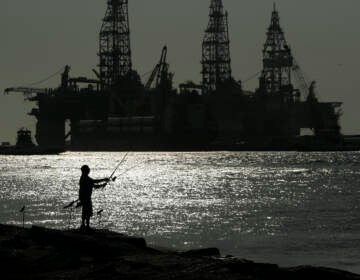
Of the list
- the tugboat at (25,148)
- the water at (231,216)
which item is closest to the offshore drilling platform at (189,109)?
the tugboat at (25,148)

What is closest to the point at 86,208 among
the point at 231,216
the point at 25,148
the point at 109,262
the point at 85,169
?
the point at 85,169

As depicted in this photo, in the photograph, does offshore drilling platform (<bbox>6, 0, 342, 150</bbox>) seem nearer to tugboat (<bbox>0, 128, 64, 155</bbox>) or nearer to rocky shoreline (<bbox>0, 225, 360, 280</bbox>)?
tugboat (<bbox>0, 128, 64, 155</bbox>)

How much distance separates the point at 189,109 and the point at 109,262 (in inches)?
6641

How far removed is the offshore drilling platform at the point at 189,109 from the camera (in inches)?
7229

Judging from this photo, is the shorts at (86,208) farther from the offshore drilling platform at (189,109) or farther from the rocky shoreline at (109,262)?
the offshore drilling platform at (189,109)

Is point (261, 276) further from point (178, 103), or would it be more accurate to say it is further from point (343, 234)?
point (178, 103)

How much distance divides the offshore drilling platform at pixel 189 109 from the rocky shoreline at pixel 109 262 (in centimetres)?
16037

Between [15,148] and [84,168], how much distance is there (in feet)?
512

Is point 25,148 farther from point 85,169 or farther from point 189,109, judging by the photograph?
point 85,169

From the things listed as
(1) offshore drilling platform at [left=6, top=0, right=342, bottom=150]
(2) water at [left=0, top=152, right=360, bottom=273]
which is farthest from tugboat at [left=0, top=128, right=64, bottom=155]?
(2) water at [left=0, top=152, right=360, bottom=273]

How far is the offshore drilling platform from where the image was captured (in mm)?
183625

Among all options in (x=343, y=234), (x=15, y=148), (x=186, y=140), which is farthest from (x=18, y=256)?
(x=186, y=140)

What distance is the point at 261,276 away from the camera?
1281cm

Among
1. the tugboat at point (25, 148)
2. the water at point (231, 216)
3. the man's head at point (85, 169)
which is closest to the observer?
the man's head at point (85, 169)
